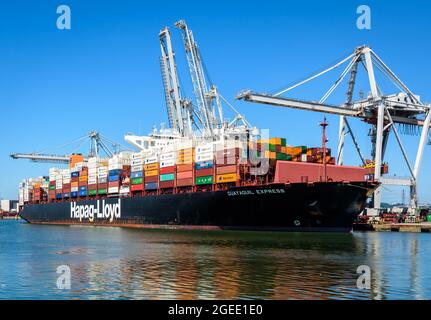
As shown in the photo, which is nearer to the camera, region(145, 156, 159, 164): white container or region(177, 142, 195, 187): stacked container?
region(177, 142, 195, 187): stacked container

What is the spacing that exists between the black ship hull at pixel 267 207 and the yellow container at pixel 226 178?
153 centimetres

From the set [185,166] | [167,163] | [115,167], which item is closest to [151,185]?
[167,163]

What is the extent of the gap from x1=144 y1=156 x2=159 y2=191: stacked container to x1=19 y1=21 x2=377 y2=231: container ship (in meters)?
0.12

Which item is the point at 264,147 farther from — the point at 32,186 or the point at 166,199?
the point at 32,186

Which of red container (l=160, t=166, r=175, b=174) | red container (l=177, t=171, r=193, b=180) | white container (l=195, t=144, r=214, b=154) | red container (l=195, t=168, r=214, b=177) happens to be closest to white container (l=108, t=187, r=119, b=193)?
red container (l=160, t=166, r=175, b=174)

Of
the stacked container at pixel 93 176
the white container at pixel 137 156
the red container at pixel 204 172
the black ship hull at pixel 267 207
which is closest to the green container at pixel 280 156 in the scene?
the black ship hull at pixel 267 207

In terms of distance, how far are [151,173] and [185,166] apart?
25.7 feet

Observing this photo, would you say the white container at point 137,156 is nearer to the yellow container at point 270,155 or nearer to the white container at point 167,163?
the white container at point 167,163

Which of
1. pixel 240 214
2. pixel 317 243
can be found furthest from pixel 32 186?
pixel 317 243

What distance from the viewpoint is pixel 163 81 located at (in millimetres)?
79812

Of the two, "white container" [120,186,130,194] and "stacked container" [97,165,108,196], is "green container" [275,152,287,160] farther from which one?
"stacked container" [97,165,108,196]

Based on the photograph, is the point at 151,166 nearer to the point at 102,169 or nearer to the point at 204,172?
the point at 204,172

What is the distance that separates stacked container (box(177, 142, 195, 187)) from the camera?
58519 millimetres
